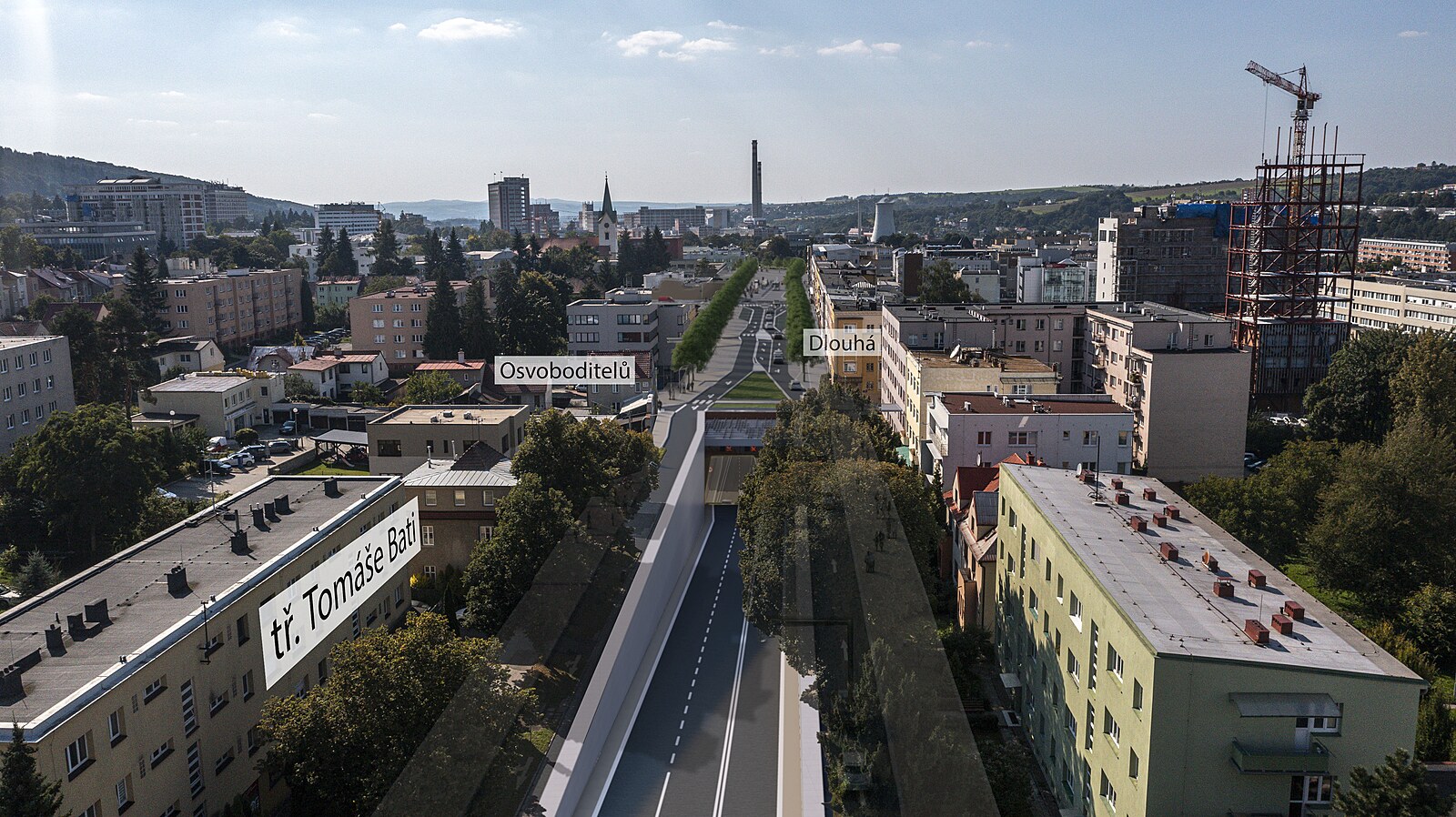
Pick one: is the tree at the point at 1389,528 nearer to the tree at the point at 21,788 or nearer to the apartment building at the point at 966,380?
the apartment building at the point at 966,380

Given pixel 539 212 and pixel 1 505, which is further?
pixel 539 212

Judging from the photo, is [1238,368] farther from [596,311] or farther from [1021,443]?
[596,311]

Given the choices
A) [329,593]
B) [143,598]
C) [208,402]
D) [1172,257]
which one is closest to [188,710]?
[143,598]

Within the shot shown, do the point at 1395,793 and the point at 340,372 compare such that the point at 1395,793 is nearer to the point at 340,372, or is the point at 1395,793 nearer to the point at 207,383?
the point at 207,383

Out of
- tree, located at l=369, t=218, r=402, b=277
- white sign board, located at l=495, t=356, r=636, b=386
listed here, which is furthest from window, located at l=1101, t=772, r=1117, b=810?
tree, located at l=369, t=218, r=402, b=277

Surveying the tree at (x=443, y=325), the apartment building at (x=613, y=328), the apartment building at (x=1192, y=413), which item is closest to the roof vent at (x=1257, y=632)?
the apartment building at (x=1192, y=413)

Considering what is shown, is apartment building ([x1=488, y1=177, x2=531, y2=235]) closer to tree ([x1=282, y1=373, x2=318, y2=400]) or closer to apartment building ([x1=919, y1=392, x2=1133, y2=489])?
tree ([x1=282, y1=373, x2=318, y2=400])

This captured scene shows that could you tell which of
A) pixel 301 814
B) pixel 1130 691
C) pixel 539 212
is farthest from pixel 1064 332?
pixel 539 212
